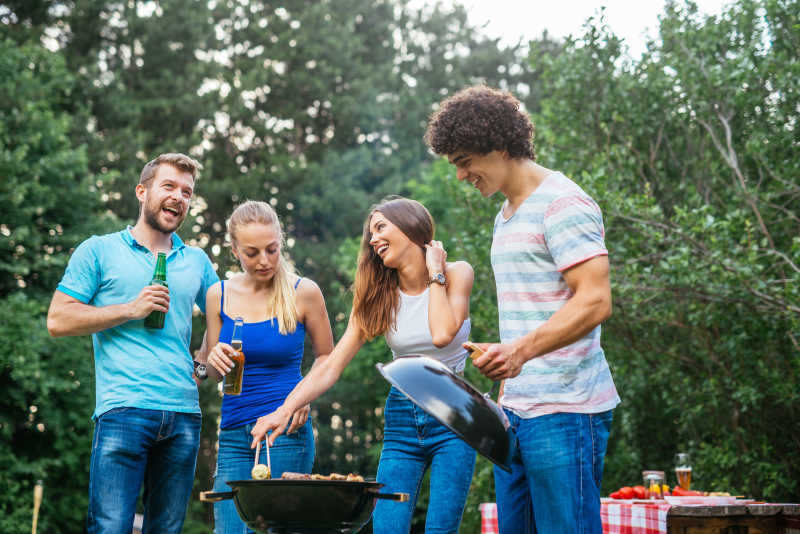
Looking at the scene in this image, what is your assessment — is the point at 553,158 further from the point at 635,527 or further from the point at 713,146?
the point at 635,527

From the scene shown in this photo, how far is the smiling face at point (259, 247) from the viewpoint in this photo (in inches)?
117

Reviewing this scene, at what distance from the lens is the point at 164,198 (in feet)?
9.52

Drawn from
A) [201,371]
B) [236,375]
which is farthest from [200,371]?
[236,375]

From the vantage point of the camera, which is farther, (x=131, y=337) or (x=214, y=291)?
(x=214, y=291)

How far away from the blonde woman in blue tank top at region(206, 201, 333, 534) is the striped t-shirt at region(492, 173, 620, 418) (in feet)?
3.23

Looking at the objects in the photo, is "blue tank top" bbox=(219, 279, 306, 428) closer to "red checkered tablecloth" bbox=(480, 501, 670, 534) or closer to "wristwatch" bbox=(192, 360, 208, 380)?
"wristwatch" bbox=(192, 360, 208, 380)

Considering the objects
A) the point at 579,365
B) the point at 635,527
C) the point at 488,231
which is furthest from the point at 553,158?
the point at 579,365

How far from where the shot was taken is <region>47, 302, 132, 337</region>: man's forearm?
2.64 metres

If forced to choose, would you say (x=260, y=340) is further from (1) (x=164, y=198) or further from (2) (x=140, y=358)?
(1) (x=164, y=198)

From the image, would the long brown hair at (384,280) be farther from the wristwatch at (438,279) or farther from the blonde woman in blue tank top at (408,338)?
the wristwatch at (438,279)

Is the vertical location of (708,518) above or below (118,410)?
below

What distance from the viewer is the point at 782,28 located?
294 inches

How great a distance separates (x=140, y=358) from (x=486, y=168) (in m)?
1.38

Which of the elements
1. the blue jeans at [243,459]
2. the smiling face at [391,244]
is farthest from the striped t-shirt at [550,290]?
the blue jeans at [243,459]
